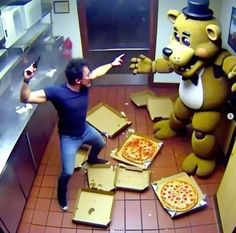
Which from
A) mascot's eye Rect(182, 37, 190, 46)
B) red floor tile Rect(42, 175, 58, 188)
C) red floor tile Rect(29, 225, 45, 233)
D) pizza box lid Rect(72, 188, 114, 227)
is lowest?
red floor tile Rect(29, 225, 45, 233)

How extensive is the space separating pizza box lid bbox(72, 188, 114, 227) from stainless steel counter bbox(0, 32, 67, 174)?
0.64m

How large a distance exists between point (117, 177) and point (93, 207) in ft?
1.11

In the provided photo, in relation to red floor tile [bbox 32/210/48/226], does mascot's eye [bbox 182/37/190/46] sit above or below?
above

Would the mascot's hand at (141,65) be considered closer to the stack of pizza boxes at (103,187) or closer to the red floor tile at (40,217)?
the stack of pizza boxes at (103,187)

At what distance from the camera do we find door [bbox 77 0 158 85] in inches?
123

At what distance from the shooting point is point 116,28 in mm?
3277

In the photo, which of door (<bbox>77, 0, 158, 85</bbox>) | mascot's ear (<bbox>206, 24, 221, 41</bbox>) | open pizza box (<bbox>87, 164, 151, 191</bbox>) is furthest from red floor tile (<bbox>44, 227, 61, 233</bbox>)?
door (<bbox>77, 0, 158, 85</bbox>)

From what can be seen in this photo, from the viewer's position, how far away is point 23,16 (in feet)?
7.85

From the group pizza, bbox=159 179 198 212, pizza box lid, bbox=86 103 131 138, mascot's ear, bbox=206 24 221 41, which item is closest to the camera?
mascot's ear, bbox=206 24 221 41

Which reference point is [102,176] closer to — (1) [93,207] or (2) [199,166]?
(1) [93,207]

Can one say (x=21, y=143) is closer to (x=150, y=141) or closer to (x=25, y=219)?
(x=25, y=219)

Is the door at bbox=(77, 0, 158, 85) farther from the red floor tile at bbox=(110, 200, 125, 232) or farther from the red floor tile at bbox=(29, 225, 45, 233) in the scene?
the red floor tile at bbox=(29, 225, 45, 233)

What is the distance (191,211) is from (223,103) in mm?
841

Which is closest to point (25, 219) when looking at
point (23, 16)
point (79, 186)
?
point (79, 186)
